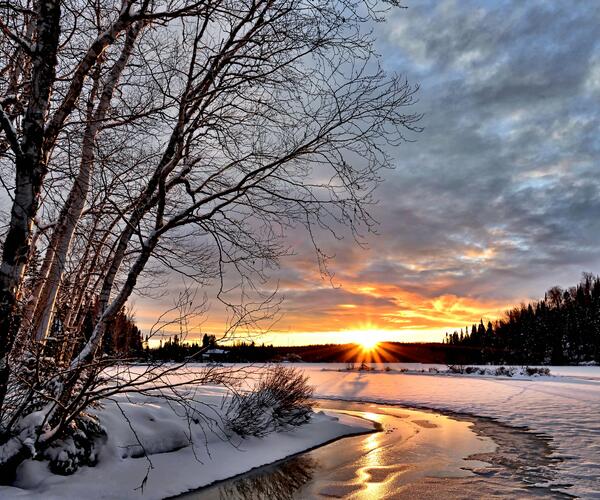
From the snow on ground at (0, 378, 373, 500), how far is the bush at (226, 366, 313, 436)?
0.98 ft

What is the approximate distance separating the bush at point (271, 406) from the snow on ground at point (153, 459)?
297 millimetres

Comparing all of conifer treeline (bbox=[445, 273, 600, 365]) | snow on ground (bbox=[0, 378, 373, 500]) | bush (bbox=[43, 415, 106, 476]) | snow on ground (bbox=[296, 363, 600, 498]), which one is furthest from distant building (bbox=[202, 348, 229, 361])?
conifer treeline (bbox=[445, 273, 600, 365])

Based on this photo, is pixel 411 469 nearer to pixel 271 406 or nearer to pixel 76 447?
pixel 271 406

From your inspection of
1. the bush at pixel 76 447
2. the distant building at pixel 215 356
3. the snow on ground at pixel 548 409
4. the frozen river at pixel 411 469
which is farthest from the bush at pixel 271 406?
the snow on ground at pixel 548 409

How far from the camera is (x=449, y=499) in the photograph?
6758mm

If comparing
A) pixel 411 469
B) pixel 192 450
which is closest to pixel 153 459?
pixel 192 450

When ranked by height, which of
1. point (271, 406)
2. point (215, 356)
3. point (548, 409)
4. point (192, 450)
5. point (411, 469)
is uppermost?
point (215, 356)

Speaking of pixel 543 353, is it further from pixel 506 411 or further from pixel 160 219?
pixel 160 219

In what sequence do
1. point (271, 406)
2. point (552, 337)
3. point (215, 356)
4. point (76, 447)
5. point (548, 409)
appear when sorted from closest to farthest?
point (76, 447) < point (215, 356) < point (271, 406) < point (548, 409) < point (552, 337)

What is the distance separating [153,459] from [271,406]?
4.64 m

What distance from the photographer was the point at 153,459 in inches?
317

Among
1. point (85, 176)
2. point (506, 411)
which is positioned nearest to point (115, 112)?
point (85, 176)

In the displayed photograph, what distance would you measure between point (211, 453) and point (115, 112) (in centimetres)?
659

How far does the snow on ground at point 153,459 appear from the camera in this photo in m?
6.37
